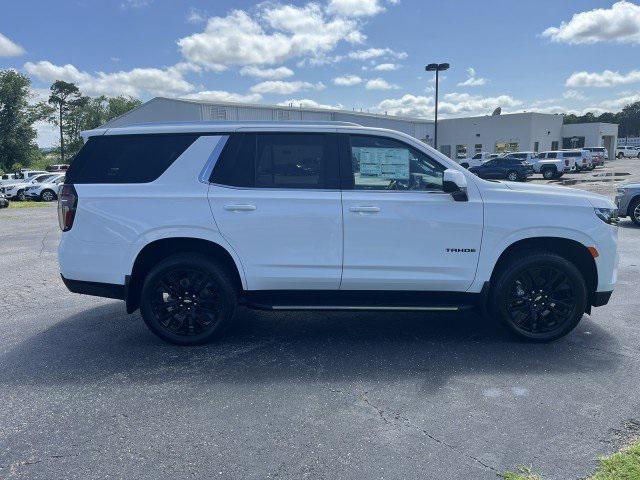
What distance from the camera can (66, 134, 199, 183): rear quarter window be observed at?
4.30 m

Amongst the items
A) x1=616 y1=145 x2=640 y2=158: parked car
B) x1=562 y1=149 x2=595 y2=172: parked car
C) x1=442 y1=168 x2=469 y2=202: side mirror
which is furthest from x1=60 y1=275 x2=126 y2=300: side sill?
x1=616 y1=145 x2=640 y2=158: parked car

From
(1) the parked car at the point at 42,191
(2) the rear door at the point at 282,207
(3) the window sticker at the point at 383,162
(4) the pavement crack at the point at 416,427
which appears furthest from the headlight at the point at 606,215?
(1) the parked car at the point at 42,191

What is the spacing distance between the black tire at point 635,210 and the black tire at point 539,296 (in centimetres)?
907

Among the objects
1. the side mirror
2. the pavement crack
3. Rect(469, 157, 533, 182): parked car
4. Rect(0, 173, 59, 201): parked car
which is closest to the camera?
the pavement crack

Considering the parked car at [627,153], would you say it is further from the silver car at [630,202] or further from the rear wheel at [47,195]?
the rear wheel at [47,195]

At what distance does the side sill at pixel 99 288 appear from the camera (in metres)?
4.32

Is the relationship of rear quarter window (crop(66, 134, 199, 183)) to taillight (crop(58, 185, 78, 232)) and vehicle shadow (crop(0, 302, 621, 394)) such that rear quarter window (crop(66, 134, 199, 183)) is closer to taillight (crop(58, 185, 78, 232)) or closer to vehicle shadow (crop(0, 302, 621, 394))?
taillight (crop(58, 185, 78, 232))

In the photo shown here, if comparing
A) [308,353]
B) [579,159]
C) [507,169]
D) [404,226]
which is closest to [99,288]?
[308,353]

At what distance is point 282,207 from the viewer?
13.6ft

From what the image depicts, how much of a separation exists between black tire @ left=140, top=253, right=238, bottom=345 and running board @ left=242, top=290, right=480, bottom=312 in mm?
264

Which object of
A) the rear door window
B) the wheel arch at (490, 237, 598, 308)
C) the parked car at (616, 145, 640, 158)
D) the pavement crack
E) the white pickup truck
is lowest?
the pavement crack

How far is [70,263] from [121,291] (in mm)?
538

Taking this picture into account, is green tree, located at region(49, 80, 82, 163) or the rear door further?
green tree, located at region(49, 80, 82, 163)

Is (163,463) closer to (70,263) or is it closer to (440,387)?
(440,387)
